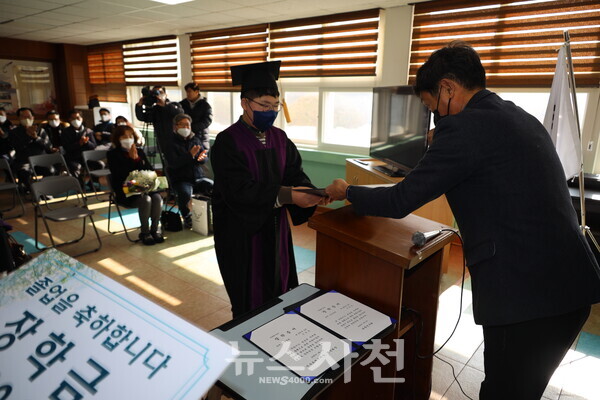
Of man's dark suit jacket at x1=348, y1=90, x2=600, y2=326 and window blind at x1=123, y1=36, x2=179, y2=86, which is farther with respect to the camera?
window blind at x1=123, y1=36, x2=179, y2=86

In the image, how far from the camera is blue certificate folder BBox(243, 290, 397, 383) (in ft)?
3.14

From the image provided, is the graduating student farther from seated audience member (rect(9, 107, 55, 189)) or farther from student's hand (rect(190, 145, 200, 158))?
seated audience member (rect(9, 107, 55, 189))

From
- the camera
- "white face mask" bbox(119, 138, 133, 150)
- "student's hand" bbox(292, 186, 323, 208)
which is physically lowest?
"white face mask" bbox(119, 138, 133, 150)

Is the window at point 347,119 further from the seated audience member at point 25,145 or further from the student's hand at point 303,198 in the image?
the seated audience member at point 25,145

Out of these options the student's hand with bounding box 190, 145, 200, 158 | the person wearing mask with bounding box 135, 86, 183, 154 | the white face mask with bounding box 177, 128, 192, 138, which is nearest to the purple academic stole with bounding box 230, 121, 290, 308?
the student's hand with bounding box 190, 145, 200, 158

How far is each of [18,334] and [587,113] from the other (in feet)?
13.5

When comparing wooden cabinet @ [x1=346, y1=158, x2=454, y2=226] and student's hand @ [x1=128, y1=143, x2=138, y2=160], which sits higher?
student's hand @ [x1=128, y1=143, x2=138, y2=160]

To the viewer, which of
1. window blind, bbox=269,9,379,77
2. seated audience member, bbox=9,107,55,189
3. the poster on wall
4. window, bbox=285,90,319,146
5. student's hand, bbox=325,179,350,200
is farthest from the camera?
the poster on wall

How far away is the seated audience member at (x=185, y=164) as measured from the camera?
4.27 metres

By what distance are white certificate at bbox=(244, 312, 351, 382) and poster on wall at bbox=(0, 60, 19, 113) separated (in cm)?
888

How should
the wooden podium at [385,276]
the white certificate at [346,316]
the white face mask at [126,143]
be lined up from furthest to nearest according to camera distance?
the white face mask at [126,143] < the wooden podium at [385,276] < the white certificate at [346,316]

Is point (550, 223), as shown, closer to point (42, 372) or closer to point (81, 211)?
point (42, 372)

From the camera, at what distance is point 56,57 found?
26.2 feet

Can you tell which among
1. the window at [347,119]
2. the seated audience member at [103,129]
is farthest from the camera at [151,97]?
the window at [347,119]
